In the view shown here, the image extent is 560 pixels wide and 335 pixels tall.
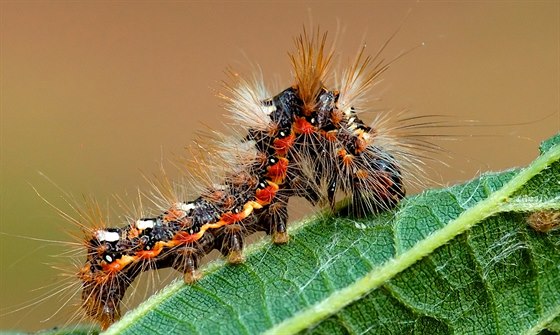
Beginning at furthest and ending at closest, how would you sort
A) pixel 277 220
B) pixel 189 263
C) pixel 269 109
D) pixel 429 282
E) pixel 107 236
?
1. pixel 269 109
2. pixel 107 236
3. pixel 277 220
4. pixel 189 263
5. pixel 429 282

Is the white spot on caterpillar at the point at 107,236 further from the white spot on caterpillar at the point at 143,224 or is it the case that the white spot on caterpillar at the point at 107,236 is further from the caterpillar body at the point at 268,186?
the white spot on caterpillar at the point at 143,224

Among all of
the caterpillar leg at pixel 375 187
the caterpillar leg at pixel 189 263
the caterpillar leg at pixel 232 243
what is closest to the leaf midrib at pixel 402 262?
the caterpillar leg at pixel 189 263

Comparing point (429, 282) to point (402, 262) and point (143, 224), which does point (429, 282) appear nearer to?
point (402, 262)

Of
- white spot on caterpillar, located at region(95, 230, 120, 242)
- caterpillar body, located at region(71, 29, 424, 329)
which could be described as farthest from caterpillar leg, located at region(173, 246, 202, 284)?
white spot on caterpillar, located at region(95, 230, 120, 242)

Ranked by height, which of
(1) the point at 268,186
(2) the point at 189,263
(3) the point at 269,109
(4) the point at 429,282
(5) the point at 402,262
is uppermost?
(3) the point at 269,109

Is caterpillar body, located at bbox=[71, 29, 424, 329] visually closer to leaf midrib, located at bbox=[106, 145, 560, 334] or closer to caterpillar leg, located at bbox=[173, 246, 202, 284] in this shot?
caterpillar leg, located at bbox=[173, 246, 202, 284]

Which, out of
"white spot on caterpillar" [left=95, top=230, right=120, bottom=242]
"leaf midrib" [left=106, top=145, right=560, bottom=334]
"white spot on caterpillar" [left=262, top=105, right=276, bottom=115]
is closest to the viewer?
"leaf midrib" [left=106, top=145, right=560, bottom=334]

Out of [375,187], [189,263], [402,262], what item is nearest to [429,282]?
[402,262]
